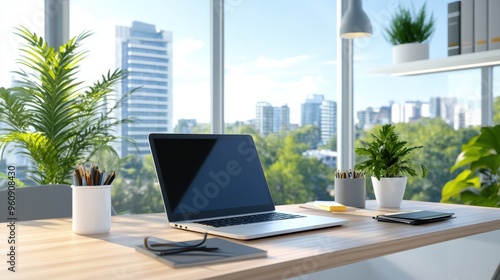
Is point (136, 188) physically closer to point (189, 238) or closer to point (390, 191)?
point (390, 191)

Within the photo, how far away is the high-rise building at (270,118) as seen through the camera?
3.38 m

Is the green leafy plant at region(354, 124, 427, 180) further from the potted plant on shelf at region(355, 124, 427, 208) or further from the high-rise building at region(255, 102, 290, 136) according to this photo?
the high-rise building at region(255, 102, 290, 136)

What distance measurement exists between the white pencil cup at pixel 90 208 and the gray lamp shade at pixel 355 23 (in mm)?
1703

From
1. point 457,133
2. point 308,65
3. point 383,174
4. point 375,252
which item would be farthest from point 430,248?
point 308,65

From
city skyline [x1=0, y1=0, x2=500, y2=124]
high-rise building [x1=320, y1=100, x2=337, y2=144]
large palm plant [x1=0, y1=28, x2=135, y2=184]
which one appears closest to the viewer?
large palm plant [x1=0, y1=28, x2=135, y2=184]

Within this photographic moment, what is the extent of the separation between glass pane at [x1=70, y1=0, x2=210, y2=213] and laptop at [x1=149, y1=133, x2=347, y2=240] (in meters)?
1.41

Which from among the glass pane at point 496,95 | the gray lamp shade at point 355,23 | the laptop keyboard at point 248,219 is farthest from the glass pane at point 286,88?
the laptop keyboard at point 248,219

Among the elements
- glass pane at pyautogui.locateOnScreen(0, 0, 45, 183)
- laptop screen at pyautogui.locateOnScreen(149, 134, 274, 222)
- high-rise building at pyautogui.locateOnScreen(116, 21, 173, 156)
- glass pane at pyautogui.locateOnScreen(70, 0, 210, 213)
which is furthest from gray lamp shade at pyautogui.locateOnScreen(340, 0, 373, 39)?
glass pane at pyautogui.locateOnScreen(0, 0, 45, 183)

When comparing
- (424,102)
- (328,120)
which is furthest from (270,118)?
(424,102)

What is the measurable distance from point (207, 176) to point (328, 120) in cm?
246

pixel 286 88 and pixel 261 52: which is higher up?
pixel 261 52

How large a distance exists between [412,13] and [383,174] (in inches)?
79.6

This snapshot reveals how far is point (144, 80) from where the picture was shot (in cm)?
299

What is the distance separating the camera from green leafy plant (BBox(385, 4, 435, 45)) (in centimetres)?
338
